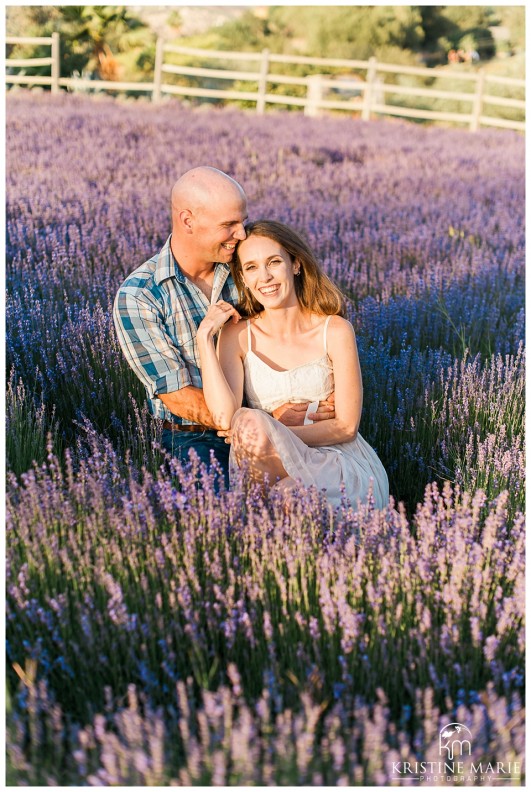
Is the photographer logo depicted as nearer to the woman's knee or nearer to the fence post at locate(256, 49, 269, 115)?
the woman's knee

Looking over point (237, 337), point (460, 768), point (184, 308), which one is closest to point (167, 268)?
point (184, 308)

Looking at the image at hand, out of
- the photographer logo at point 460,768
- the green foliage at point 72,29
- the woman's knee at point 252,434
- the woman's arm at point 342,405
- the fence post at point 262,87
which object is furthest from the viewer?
the green foliage at point 72,29

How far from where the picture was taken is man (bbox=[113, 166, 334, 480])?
336 cm

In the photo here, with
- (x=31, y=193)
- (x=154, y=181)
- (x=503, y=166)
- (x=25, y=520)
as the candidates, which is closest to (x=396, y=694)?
(x=25, y=520)

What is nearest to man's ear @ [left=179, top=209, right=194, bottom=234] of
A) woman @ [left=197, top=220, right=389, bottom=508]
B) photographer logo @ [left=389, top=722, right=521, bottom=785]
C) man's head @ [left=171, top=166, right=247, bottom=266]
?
man's head @ [left=171, top=166, right=247, bottom=266]

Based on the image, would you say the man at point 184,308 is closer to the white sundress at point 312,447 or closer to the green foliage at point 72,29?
the white sundress at point 312,447

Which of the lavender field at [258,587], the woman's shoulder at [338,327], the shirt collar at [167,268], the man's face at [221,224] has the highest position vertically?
the man's face at [221,224]

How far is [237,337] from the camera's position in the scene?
3439 millimetres

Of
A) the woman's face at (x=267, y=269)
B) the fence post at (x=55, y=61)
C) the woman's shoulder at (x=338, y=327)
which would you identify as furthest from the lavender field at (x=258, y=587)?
the fence post at (x=55, y=61)

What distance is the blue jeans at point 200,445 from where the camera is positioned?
3.40 meters

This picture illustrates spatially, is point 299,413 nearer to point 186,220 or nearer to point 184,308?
point 184,308

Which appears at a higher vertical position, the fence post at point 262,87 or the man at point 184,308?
the fence post at point 262,87

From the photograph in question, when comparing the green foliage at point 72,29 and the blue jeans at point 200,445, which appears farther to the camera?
the green foliage at point 72,29

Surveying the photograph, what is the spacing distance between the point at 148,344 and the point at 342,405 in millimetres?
775
